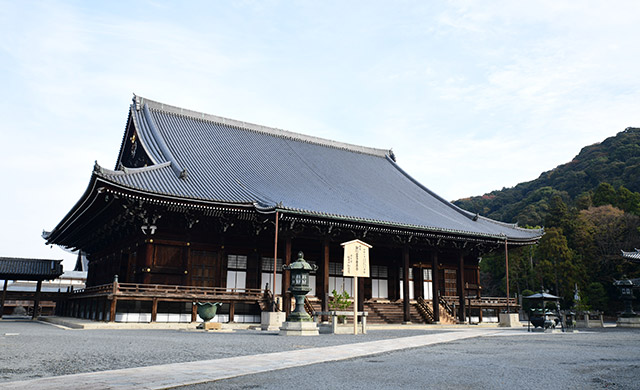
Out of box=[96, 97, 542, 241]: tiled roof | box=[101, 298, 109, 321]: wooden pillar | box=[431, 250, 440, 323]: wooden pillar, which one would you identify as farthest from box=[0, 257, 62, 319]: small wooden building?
box=[431, 250, 440, 323]: wooden pillar

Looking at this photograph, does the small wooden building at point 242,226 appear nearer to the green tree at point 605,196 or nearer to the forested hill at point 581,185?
the green tree at point 605,196

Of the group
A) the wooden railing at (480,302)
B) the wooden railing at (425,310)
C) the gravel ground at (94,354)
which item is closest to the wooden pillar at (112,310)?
the gravel ground at (94,354)

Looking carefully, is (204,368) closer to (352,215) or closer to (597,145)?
(352,215)

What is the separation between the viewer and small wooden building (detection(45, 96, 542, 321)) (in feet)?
68.6

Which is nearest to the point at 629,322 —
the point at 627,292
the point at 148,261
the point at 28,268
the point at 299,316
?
the point at 627,292

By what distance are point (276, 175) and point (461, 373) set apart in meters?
20.9

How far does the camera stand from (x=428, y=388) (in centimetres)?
605

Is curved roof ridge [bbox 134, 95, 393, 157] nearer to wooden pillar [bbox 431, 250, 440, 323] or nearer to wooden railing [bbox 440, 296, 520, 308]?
wooden pillar [bbox 431, 250, 440, 323]

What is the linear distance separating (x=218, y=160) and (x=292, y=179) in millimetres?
4162

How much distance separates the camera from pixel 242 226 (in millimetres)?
23406

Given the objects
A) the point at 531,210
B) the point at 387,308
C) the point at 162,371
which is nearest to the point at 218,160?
the point at 387,308

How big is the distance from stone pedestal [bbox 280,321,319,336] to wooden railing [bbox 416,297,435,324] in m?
12.6

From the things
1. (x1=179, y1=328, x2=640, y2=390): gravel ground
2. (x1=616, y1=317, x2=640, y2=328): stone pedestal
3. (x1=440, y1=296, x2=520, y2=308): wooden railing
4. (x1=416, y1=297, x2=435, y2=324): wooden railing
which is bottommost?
(x1=616, y1=317, x2=640, y2=328): stone pedestal

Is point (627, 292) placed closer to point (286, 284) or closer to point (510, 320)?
point (510, 320)
